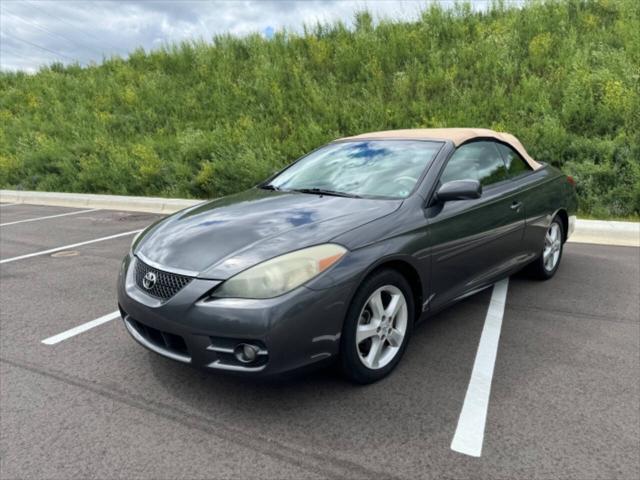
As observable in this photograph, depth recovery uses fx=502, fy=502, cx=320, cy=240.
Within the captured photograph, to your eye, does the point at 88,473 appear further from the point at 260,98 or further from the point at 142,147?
the point at 260,98

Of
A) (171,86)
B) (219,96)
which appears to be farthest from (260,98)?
(171,86)

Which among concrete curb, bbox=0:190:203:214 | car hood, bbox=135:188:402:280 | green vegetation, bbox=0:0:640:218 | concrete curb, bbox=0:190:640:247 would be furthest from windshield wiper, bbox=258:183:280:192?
green vegetation, bbox=0:0:640:218

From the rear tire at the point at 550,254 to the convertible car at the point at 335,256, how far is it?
0.60 metres

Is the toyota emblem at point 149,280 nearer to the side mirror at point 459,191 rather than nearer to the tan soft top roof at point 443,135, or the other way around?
the side mirror at point 459,191

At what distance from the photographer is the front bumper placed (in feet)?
8.12

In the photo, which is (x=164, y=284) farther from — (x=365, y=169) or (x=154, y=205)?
(x=154, y=205)

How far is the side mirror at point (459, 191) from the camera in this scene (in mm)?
3250

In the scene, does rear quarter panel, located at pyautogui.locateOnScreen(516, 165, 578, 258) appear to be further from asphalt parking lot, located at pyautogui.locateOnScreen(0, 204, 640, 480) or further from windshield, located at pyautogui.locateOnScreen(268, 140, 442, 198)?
windshield, located at pyautogui.locateOnScreen(268, 140, 442, 198)

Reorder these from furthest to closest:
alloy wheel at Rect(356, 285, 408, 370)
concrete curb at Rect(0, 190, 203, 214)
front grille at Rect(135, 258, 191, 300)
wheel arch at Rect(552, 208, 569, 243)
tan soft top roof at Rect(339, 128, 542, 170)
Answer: concrete curb at Rect(0, 190, 203, 214)
wheel arch at Rect(552, 208, 569, 243)
tan soft top roof at Rect(339, 128, 542, 170)
alloy wheel at Rect(356, 285, 408, 370)
front grille at Rect(135, 258, 191, 300)

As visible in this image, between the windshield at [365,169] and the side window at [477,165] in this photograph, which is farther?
the side window at [477,165]

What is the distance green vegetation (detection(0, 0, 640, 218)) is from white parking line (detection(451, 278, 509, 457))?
18.3 feet

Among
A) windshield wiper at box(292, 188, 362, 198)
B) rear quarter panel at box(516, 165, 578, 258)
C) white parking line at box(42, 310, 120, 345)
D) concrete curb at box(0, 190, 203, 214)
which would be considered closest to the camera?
windshield wiper at box(292, 188, 362, 198)

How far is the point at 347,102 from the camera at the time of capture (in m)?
12.9

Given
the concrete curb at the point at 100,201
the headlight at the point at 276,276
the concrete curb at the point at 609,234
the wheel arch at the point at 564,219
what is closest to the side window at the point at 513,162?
the wheel arch at the point at 564,219
